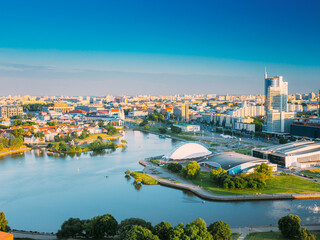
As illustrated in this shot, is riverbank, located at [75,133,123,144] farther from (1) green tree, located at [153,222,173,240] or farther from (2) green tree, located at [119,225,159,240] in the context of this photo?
(2) green tree, located at [119,225,159,240]

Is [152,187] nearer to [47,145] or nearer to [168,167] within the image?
[168,167]

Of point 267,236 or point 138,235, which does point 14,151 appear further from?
point 267,236

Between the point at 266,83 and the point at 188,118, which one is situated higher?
the point at 266,83

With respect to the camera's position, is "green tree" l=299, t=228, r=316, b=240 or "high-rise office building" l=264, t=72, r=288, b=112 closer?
"green tree" l=299, t=228, r=316, b=240

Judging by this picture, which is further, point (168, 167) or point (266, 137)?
point (266, 137)

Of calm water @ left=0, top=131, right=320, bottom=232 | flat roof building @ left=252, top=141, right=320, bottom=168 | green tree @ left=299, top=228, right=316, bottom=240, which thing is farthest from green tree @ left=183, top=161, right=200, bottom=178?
green tree @ left=299, top=228, right=316, bottom=240

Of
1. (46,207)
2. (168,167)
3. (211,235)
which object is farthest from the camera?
(168,167)

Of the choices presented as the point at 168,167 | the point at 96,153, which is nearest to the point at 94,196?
the point at 168,167
